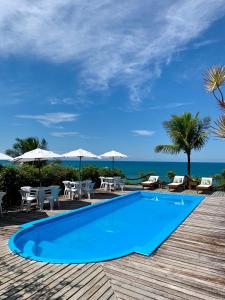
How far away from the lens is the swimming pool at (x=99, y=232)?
5.88 meters

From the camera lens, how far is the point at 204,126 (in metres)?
16.9

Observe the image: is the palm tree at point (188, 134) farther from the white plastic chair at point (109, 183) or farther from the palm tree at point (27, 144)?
the palm tree at point (27, 144)

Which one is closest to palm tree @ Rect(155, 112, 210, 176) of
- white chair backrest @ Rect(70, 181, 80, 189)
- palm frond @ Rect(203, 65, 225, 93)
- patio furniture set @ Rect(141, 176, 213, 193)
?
patio furniture set @ Rect(141, 176, 213, 193)

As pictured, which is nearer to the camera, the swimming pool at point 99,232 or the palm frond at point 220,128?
the palm frond at point 220,128

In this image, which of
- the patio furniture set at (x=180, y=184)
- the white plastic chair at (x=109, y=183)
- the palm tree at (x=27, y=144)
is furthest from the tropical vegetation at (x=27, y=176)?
the palm tree at (x=27, y=144)

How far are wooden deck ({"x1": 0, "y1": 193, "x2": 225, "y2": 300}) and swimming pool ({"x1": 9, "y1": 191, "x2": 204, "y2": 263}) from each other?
1.08 ft

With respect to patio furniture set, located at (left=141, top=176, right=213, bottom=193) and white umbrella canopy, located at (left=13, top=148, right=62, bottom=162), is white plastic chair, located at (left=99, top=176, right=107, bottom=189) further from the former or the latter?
white umbrella canopy, located at (left=13, top=148, right=62, bottom=162)

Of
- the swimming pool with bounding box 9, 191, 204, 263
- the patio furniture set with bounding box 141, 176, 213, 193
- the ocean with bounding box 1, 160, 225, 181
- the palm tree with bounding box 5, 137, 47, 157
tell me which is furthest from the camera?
the ocean with bounding box 1, 160, 225, 181

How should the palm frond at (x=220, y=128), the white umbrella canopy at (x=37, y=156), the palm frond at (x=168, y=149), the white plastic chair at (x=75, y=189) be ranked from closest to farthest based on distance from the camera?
the palm frond at (x=220, y=128) < the white umbrella canopy at (x=37, y=156) < the white plastic chair at (x=75, y=189) < the palm frond at (x=168, y=149)

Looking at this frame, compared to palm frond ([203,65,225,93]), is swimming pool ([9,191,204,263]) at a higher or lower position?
lower

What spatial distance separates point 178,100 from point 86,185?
49.6ft

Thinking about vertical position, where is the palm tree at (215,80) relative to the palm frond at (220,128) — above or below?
above

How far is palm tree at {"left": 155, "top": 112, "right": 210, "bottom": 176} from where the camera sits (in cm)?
1670

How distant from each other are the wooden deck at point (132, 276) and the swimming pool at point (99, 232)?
329 millimetres
